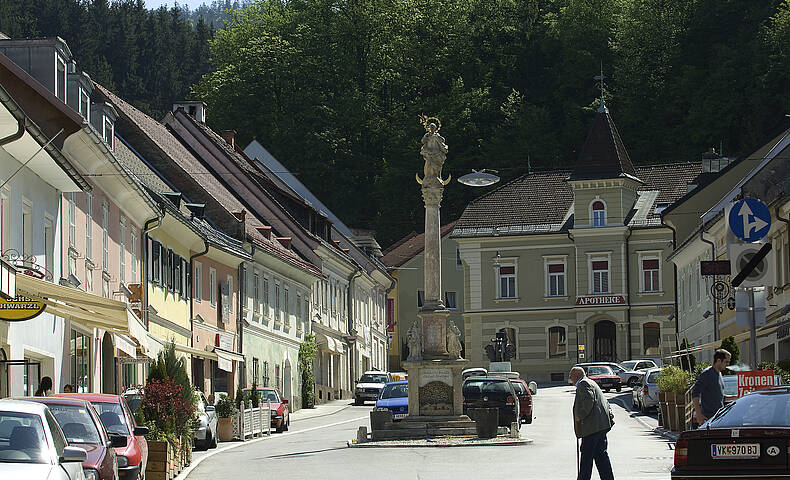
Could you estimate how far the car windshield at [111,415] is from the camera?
60.9 ft

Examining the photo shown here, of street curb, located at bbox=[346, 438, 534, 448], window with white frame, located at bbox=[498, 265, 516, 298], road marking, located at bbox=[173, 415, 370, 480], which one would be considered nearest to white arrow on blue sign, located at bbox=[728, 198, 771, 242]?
road marking, located at bbox=[173, 415, 370, 480]

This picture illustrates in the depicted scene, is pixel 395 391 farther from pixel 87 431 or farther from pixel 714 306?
pixel 87 431

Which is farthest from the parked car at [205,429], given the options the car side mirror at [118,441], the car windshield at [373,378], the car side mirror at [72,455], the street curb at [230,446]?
the car windshield at [373,378]

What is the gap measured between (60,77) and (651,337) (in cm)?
5217

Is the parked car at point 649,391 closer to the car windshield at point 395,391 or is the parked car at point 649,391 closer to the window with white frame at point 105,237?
the car windshield at point 395,391

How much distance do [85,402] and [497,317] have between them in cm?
6349

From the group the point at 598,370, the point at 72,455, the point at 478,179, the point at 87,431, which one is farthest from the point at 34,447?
the point at 598,370

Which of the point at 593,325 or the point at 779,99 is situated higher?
the point at 779,99

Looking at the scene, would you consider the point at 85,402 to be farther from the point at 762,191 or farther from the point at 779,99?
the point at 779,99

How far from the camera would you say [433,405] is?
33562 mm

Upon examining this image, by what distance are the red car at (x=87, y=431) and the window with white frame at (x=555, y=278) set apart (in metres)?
62.9

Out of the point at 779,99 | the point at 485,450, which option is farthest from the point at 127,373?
the point at 779,99

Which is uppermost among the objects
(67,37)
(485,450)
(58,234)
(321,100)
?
(67,37)

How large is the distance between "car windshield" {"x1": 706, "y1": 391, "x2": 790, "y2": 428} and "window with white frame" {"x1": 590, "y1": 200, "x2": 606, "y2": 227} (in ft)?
202
